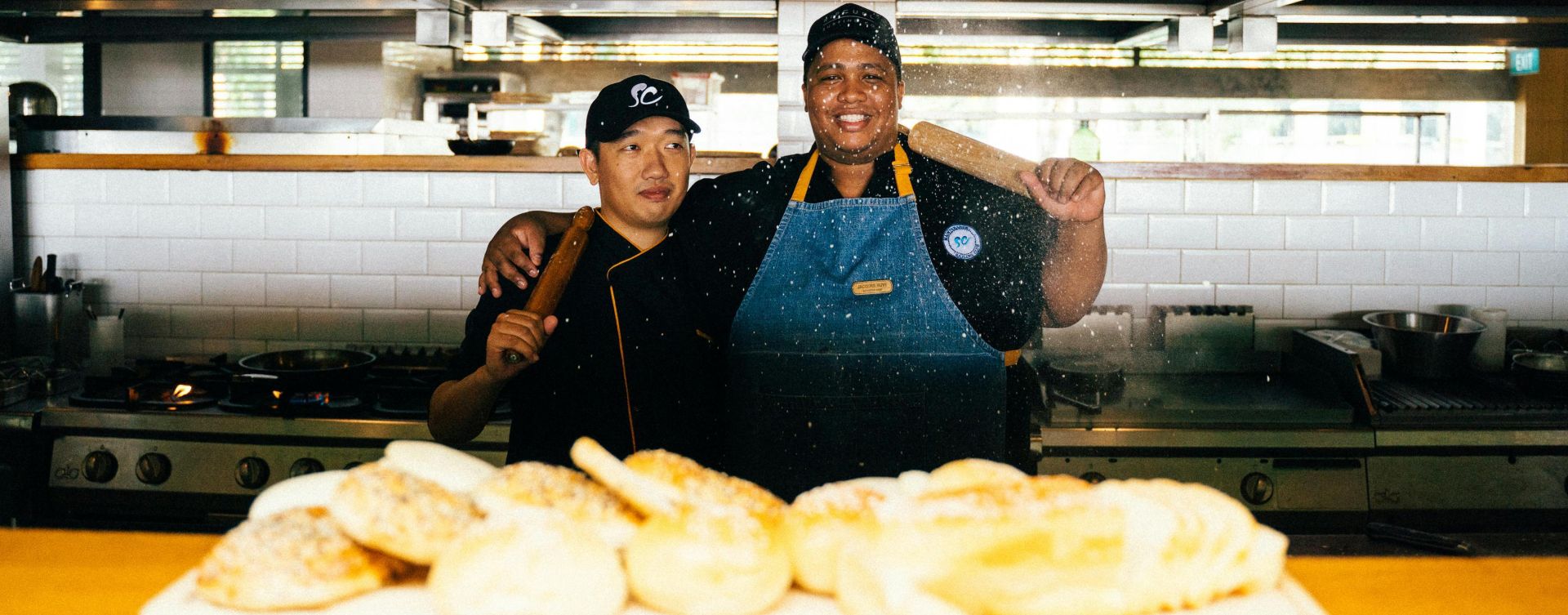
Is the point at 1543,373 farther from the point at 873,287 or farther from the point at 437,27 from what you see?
the point at 437,27

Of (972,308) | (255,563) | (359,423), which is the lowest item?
(359,423)

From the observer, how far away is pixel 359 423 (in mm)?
2898

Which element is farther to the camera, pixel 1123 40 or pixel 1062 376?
pixel 1123 40

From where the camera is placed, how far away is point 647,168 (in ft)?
6.34

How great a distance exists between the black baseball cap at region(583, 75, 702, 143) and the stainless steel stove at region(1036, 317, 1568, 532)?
4.66 ft

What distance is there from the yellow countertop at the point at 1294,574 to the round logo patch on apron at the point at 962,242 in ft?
3.47

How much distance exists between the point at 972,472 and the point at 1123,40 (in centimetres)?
360

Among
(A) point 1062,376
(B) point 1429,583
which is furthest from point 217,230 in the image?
(B) point 1429,583

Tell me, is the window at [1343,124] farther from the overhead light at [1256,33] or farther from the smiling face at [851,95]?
the smiling face at [851,95]

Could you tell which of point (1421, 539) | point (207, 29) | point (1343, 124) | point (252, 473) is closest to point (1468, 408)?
point (1421, 539)

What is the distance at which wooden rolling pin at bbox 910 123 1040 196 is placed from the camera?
175 cm

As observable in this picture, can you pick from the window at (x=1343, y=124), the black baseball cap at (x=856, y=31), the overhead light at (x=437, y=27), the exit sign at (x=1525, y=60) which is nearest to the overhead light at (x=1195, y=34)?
the black baseball cap at (x=856, y=31)

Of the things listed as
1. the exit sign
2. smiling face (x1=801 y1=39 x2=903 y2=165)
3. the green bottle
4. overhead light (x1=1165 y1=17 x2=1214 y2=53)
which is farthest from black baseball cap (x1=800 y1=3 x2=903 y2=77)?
the exit sign

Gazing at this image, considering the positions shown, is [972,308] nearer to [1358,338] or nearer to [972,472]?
[972,472]
